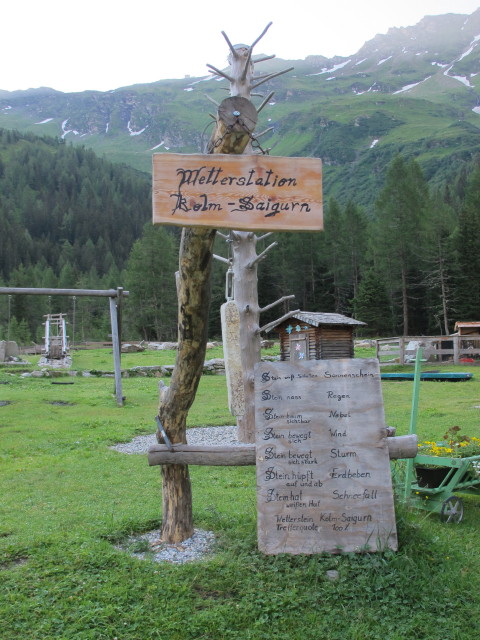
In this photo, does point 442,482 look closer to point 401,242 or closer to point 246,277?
point 246,277

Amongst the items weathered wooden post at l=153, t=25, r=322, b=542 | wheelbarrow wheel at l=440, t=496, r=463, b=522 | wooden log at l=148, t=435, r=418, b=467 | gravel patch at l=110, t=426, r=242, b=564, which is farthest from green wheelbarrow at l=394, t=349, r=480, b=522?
weathered wooden post at l=153, t=25, r=322, b=542

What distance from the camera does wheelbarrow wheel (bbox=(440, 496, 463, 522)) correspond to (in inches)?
251

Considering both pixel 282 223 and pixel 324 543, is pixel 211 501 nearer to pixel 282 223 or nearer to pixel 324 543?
pixel 324 543

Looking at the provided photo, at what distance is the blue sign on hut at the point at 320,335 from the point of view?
23938mm

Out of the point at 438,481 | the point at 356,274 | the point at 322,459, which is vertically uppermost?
the point at 356,274

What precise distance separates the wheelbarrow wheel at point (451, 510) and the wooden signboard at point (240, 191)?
387cm

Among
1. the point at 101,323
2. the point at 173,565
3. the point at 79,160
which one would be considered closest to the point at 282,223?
the point at 173,565

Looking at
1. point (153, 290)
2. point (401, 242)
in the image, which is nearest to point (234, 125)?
point (401, 242)

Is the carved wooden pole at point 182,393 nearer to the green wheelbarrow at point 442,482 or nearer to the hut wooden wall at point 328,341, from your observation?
the green wheelbarrow at point 442,482

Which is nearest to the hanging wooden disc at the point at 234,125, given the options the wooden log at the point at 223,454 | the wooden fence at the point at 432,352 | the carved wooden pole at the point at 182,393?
the carved wooden pole at the point at 182,393

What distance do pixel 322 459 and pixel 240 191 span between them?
8.35ft

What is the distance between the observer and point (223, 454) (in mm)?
5270

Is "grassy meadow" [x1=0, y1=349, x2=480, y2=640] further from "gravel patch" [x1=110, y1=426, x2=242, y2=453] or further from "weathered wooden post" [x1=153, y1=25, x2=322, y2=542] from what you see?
"gravel patch" [x1=110, y1=426, x2=242, y2=453]

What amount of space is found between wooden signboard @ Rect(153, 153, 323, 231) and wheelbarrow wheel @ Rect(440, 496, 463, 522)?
3871 mm
